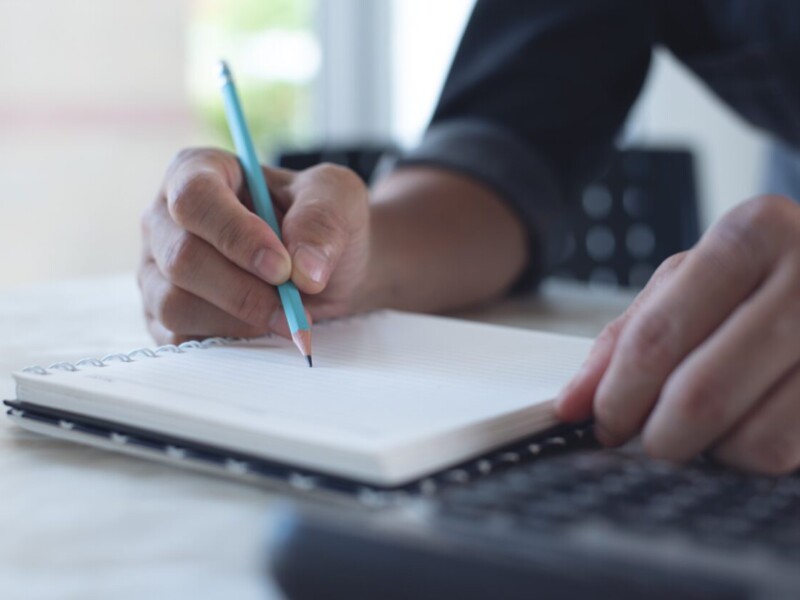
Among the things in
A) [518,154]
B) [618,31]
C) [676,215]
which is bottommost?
[676,215]

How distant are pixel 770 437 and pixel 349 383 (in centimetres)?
17

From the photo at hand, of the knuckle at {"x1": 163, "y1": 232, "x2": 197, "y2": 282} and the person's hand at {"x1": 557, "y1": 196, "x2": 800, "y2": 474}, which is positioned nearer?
the person's hand at {"x1": 557, "y1": 196, "x2": 800, "y2": 474}

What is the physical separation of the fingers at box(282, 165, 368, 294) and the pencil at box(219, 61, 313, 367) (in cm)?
1

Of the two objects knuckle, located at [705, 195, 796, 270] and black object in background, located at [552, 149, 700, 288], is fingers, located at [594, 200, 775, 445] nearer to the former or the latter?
knuckle, located at [705, 195, 796, 270]

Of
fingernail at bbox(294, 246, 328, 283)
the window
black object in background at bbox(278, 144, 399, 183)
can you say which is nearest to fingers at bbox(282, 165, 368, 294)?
fingernail at bbox(294, 246, 328, 283)

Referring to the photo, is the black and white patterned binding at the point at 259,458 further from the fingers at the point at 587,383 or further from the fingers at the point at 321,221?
the fingers at the point at 321,221

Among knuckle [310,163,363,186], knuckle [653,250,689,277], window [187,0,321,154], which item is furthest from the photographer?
Result: window [187,0,321,154]

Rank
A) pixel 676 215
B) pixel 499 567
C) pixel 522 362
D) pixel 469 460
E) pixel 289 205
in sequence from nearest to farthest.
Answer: pixel 499 567
pixel 469 460
pixel 522 362
pixel 289 205
pixel 676 215

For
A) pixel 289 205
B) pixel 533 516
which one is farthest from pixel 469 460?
pixel 289 205

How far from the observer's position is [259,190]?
0.65 metres

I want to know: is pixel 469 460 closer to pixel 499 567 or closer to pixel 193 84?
pixel 499 567

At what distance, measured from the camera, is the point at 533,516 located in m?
0.30

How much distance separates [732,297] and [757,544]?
0.13 meters

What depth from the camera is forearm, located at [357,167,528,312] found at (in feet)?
2.66
